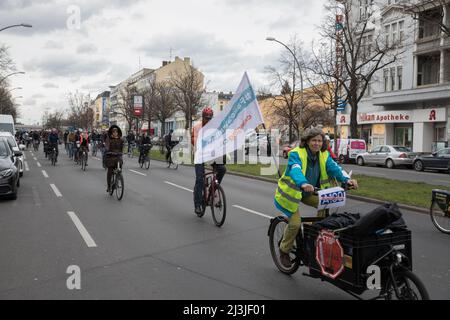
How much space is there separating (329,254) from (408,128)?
128 ft

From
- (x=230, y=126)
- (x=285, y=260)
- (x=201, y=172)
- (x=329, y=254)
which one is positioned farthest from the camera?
(x=230, y=126)

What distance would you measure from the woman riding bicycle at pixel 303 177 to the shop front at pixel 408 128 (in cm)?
3098

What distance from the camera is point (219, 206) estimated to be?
28.7 ft

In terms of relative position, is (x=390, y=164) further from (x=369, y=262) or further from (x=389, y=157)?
(x=369, y=262)

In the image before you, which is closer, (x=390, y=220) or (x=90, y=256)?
(x=390, y=220)

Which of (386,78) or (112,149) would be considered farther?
(386,78)

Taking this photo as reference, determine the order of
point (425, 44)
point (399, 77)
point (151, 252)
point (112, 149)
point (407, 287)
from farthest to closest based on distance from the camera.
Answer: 1. point (399, 77)
2. point (425, 44)
3. point (112, 149)
4. point (151, 252)
5. point (407, 287)

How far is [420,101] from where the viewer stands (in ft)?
129

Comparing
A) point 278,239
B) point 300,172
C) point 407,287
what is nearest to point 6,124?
point 278,239

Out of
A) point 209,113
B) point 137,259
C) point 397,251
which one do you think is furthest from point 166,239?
point 397,251

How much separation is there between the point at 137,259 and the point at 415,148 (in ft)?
120
